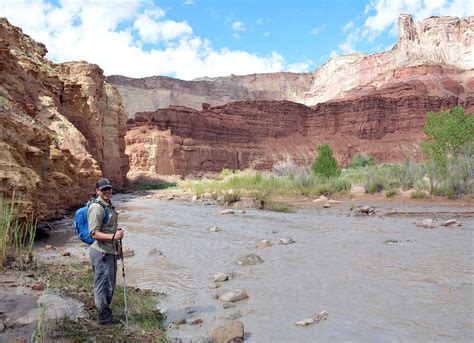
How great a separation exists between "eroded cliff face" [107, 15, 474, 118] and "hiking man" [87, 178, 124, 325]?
89.5 meters

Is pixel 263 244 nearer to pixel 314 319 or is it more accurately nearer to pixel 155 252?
pixel 155 252

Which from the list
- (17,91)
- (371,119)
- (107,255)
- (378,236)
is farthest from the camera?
(371,119)

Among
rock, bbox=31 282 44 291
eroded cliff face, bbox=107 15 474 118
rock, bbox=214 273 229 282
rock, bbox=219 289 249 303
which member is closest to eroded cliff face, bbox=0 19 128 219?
rock, bbox=31 282 44 291

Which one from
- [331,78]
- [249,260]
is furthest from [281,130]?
[249,260]

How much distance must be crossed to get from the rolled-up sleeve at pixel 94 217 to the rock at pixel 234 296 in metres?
1.95

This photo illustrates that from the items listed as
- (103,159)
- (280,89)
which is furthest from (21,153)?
(280,89)

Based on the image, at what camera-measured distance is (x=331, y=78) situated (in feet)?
381

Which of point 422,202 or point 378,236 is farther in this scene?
point 422,202

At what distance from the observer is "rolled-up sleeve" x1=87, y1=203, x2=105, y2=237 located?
4219 mm

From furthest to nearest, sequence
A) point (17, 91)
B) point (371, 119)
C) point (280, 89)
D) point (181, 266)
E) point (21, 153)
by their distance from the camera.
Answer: point (280, 89) → point (371, 119) → point (17, 91) → point (21, 153) → point (181, 266)

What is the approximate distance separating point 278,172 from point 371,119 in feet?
122

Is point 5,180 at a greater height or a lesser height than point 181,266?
greater

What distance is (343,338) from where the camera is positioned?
3990 mm

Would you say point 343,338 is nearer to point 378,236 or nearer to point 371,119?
point 378,236
